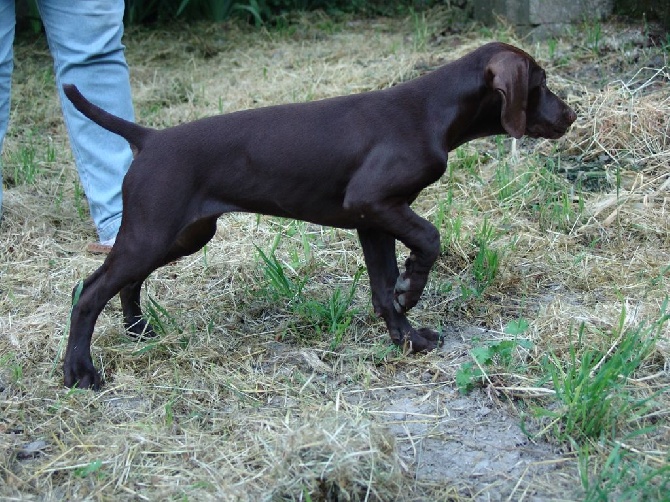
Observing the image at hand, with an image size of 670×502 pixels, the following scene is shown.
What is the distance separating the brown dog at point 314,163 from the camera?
10.0ft

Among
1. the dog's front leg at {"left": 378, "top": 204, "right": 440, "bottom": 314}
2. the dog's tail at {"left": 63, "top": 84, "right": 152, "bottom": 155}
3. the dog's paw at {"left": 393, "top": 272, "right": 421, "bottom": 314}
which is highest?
the dog's tail at {"left": 63, "top": 84, "right": 152, "bottom": 155}

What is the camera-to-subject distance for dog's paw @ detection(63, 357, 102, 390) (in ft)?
10.2

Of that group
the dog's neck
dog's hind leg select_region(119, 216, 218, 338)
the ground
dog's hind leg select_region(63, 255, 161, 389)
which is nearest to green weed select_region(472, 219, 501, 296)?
the ground

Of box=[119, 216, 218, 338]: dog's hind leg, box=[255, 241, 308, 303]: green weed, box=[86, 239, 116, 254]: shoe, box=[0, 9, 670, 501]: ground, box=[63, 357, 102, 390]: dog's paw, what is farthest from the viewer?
box=[86, 239, 116, 254]: shoe

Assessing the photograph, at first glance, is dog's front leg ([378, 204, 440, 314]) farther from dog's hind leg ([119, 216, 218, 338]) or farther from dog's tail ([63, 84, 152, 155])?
dog's tail ([63, 84, 152, 155])

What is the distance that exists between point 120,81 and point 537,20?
3.19m

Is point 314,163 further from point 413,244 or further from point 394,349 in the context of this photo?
point 394,349

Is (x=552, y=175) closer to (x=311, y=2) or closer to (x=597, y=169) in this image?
(x=597, y=169)

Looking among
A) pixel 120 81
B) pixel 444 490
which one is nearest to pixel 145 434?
pixel 444 490

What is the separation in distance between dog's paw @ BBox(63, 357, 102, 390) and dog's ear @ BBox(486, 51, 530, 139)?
5.45ft

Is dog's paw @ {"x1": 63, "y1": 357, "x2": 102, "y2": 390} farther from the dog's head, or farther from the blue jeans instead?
the dog's head

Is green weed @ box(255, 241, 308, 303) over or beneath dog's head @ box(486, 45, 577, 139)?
beneath

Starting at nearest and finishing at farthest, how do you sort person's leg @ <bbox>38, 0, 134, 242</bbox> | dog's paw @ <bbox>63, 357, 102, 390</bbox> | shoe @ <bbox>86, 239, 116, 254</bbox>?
dog's paw @ <bbox>63, 357, 102, 390</bbox> → person's leg @ <bbox>38, 0, 134, 242</bbox> → shoe @ <bbox>86, 239, 116, 254</bbox>

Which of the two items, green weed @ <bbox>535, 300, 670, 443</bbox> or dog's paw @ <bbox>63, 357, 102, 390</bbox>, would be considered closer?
green weed @ <bbox>535, 300, 670, 443</bbox>
